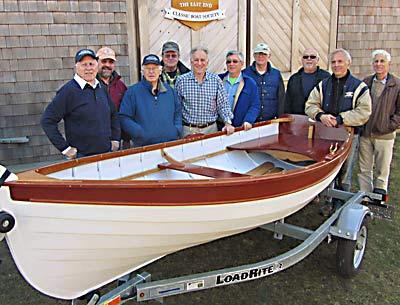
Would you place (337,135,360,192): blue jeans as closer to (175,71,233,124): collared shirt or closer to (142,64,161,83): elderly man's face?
(175,71,233,124): collared shirt

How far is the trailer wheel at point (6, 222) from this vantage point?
1920mm

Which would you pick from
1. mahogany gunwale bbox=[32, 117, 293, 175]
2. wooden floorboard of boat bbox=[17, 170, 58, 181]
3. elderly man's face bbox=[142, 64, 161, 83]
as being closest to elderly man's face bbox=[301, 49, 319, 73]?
mahogany gunwale bbox=[32, 117, 293, 175]

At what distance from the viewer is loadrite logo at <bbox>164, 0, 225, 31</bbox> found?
5906 mm

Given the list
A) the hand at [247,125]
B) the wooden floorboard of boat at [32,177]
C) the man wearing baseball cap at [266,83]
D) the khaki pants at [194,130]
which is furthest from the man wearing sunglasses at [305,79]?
the wooden floorboard of boat at [32,177]

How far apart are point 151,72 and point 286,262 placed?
170cm

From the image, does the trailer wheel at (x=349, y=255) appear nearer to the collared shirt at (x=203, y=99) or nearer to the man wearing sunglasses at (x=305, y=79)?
the collared shirt at (x=203, y=99)

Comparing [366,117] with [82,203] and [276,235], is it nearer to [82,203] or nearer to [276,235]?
[276,235]

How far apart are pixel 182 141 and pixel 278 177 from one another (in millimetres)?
952

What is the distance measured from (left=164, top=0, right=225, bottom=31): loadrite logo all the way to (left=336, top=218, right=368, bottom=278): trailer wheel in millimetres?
3915

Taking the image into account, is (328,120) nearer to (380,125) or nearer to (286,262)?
(380,125)

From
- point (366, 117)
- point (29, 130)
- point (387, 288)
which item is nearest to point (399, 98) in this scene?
point (366, 117)

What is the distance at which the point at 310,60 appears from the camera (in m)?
4.46

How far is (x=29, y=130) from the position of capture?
5.40 meters

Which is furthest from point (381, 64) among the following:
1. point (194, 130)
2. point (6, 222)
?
point (6, 222)
